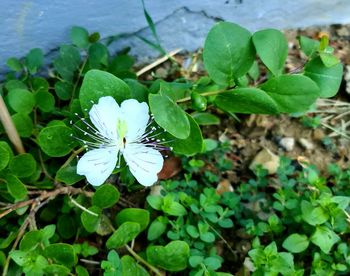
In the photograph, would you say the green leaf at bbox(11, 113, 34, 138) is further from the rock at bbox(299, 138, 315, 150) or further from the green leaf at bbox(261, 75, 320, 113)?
the rock at bbox(299, 138, 315, 150)

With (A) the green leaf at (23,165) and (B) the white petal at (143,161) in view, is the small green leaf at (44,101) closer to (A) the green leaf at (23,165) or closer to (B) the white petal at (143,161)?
(A) the green leaf at (23,165)

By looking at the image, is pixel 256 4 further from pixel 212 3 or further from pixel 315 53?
pixel 315 53

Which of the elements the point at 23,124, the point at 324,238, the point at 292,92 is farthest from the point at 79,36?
the point at 324,238

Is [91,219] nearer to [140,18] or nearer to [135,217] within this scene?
[135,217]

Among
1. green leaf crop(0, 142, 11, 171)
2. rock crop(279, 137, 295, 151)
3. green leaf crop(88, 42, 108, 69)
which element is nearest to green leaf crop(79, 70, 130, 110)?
green leaf crop(0, 142, 11, 171)

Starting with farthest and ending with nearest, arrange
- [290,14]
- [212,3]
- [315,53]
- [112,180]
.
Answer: [290,14] < [212,3] < [112,180] < [315,53]

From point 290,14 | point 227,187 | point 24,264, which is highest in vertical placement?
point 290,14

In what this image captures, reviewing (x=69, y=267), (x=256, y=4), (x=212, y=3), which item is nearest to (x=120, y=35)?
(x=212, y=3)

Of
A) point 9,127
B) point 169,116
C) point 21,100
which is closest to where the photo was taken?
point 169,116
